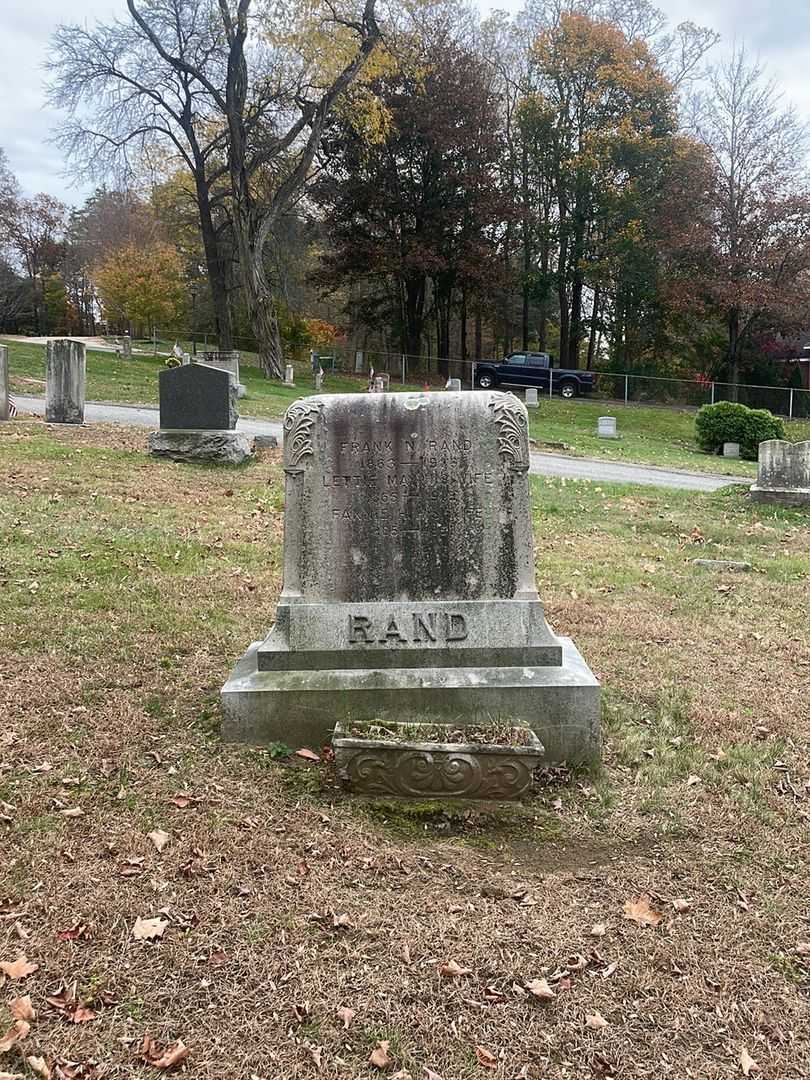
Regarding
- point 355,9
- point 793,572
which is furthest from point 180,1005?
point 355,9

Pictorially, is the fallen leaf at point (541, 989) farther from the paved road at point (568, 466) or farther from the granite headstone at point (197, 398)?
the paved road at point (568, 466)

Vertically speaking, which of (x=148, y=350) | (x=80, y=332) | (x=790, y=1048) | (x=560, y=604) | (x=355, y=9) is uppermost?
(x=355, y=9)

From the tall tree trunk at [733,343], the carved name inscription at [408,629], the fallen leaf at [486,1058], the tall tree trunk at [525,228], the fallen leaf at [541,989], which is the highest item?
the tall tree trunk at [525,228]

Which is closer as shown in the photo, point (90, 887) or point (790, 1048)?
point (790, 1048)

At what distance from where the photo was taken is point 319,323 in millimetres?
46562

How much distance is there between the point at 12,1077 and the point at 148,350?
43756mm

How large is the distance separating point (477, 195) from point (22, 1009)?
38.7 m

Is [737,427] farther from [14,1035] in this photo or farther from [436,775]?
[14,1035]

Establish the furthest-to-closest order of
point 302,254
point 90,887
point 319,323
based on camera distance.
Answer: point 319,323 < point 302,254 < point 90,887

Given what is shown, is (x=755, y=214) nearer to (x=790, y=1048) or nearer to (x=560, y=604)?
(x=560, y=604)

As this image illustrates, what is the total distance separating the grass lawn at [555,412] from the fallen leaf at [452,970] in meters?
17.4

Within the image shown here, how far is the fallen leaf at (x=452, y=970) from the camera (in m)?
2.72

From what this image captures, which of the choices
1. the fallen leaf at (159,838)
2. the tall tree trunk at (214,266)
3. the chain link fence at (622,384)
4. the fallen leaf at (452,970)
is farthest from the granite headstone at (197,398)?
the chain link fence at (622,384)

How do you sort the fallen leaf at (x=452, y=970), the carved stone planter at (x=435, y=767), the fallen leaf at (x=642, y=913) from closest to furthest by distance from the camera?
the fallen leaf at (x=452, y=970)
the fallen leaf at (x=642, y=913)
the carved stone planter at (x=435, y=767)
